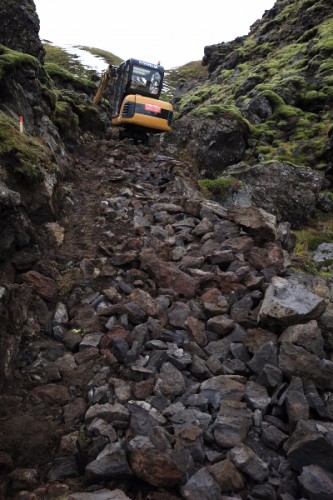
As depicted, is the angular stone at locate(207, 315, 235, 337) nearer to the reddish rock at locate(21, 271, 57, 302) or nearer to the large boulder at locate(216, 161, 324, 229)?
the reddish rock at locate(21, 271, 57, 302)

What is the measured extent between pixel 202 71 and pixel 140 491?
12079cm

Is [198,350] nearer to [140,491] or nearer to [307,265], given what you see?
[140,491]

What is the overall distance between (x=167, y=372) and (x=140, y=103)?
17.5 metres

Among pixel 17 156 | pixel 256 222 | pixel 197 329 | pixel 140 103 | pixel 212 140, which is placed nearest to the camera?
pixel 197 329

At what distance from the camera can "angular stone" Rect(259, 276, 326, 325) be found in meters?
6.85

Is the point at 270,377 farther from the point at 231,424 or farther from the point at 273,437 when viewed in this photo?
the point at 231,424

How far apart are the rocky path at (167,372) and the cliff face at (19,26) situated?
17049mm

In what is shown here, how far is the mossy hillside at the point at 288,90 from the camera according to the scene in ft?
94.0

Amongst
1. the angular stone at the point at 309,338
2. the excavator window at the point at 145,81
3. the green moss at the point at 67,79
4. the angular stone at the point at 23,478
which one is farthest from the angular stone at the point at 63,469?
the green moss at the point at 67,79

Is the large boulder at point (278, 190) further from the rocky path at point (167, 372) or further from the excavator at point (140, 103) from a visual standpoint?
the rocky path at point (167, 372)

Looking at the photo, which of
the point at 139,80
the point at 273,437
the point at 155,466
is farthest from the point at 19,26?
the point at 273,437

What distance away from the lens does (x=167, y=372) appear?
6102mm

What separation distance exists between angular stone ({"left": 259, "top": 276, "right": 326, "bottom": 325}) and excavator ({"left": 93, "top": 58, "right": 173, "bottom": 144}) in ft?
51.3

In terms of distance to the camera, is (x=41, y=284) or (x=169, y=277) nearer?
(x=41, y=284)
